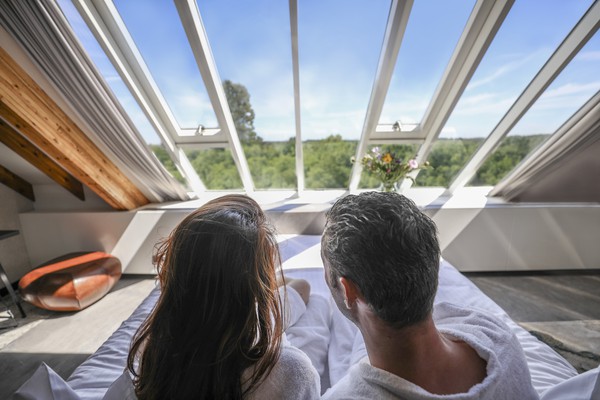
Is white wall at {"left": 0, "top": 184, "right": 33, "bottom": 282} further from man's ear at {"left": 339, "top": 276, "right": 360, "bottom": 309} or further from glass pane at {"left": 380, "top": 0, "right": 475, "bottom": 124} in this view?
glass pane at {"left": 380, "top": 0, "right": 475, "bottom": 124}

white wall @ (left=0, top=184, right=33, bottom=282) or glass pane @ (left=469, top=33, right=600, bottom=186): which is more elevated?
glass pane @ (left=469, top=33, right=600, bottom=186)

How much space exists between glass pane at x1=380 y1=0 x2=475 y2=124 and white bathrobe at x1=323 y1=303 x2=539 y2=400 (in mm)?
1917

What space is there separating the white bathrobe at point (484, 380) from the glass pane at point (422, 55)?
1.92 meters

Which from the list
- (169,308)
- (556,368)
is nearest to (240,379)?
(169,308)

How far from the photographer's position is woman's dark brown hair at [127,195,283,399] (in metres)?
0.59

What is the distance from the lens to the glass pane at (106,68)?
156 centimetres

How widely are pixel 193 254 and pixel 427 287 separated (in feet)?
1.70

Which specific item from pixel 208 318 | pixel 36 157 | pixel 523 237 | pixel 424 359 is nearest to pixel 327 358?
pixel 424 359

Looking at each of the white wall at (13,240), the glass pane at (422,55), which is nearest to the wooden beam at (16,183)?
the white wall at (13,240)

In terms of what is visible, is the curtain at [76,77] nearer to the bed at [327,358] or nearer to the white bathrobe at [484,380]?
the bed at [327,358]

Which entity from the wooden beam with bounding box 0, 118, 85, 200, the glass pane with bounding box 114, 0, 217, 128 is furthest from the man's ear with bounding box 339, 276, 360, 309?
the wooden beam with bounding box 0, 118, 85, 200

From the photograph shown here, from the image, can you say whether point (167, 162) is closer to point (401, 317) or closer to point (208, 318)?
point (208, 318)

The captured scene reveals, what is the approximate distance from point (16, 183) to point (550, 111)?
4.91 meters

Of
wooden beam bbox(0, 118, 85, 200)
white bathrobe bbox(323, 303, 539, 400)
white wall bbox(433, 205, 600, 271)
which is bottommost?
white wall bbox(433, 205, 600, 271)
